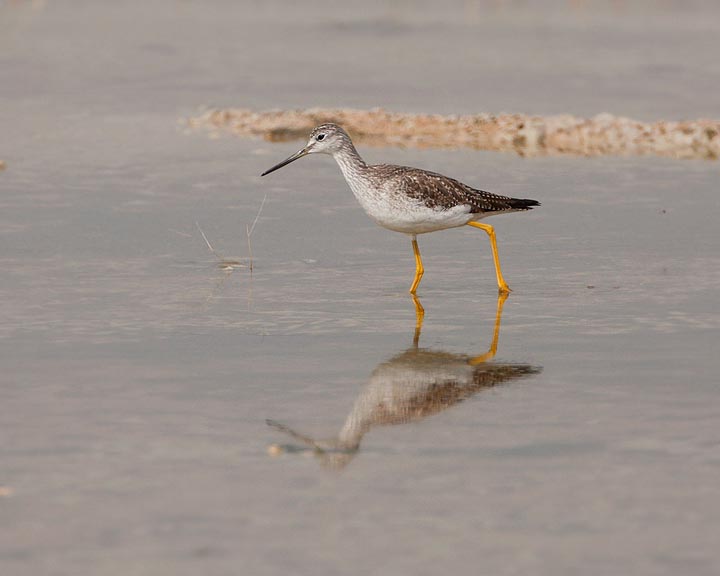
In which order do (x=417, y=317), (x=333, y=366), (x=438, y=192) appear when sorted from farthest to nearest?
1. (x=438, y=192)
2. (x=417, y=317)
3. (x=333, y=366)

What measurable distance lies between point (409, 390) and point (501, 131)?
989 cm

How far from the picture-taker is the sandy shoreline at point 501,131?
55.2ft

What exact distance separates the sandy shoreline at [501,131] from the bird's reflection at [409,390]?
785cm

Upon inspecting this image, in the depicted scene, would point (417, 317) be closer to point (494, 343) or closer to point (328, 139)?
point (494, 343)

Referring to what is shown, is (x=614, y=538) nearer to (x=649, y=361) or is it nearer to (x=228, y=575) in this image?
(x=228, y=575)

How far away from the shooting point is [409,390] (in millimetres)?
8133

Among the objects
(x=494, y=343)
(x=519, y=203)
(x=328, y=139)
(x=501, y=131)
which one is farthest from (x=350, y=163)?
(x=501, y=131)

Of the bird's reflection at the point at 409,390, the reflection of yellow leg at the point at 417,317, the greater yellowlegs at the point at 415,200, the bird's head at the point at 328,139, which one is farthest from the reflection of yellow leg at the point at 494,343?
the bird's head at the point at 328,139

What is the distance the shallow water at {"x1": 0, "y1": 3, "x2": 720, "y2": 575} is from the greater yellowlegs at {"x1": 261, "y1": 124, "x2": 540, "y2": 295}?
0.45 metres

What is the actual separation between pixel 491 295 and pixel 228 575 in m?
5.47

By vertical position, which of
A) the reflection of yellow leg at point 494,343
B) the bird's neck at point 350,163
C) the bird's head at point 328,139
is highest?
the bird's head at point 328,139

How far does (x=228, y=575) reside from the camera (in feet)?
18.2

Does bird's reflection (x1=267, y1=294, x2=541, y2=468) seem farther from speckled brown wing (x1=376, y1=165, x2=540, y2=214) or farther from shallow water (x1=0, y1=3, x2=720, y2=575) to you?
speckled brown wing (x1=376, y1=165, x2=540, y2=214)

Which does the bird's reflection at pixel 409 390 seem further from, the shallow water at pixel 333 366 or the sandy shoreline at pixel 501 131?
the sandy shoreline at pixel 501 131
